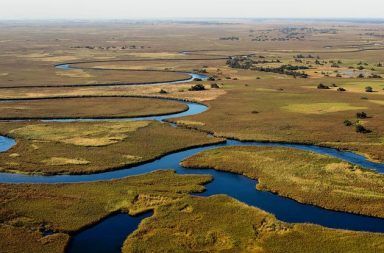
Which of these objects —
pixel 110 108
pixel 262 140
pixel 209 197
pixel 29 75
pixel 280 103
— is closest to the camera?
pixel 209 197

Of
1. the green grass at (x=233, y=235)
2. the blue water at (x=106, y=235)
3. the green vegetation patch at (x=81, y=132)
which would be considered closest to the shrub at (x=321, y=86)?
the green vegetation patch at (x=81, y=132)

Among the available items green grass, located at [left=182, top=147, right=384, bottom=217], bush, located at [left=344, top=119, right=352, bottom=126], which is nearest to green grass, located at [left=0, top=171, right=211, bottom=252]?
green grass, located at [left=182, top=147, right=384, bottom=217]

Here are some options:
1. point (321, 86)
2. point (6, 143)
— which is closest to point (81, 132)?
point (6, 143)

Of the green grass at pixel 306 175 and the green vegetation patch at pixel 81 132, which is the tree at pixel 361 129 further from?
the green vegetation patch at pixel 81 132

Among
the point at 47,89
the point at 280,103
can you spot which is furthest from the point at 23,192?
the point at 47,89

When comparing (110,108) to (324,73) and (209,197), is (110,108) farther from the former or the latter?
(324,73)

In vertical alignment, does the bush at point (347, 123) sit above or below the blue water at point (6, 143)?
above
